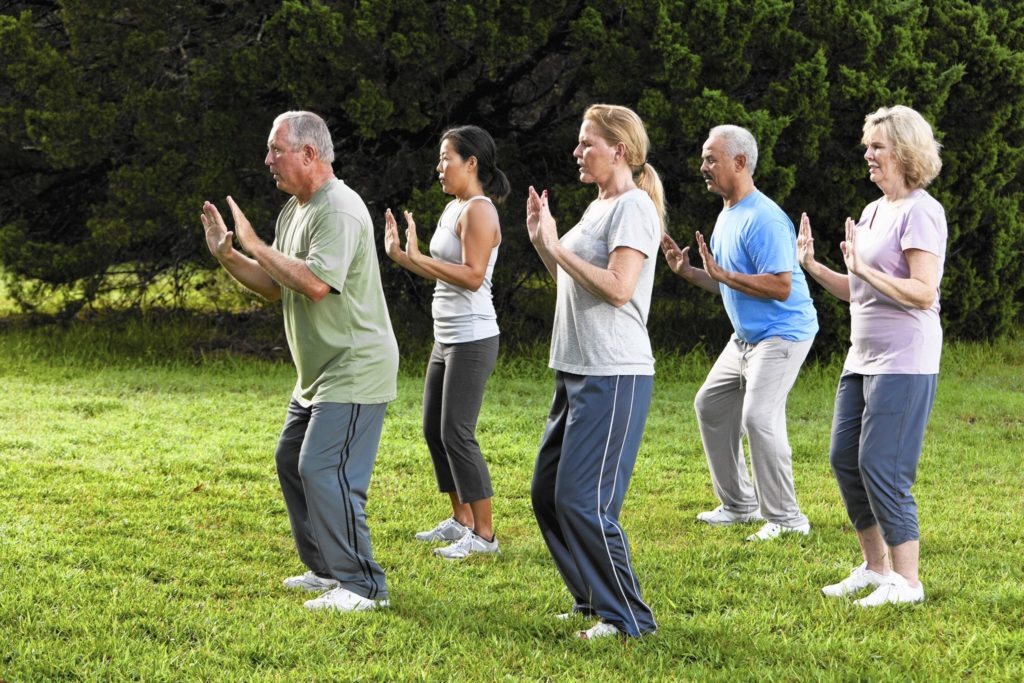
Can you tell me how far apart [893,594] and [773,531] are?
1245mm

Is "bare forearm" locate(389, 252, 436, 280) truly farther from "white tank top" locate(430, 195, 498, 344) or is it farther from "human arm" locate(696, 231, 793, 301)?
"human arm" locate(696, 231, 793, 301)

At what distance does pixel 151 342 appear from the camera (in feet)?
41.6

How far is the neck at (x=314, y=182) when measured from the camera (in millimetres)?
4691

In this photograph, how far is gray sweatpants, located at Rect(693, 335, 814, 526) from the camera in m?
5.95

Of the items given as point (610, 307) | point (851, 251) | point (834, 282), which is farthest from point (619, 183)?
point (834, 282)

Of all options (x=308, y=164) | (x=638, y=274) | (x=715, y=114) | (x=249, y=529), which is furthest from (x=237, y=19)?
(x=638, y=274)

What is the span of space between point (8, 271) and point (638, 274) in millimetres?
9601

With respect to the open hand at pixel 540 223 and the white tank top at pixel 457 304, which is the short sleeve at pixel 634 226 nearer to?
the open hand at pixel 540 223

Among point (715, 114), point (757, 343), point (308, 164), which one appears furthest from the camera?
point (715, 114)

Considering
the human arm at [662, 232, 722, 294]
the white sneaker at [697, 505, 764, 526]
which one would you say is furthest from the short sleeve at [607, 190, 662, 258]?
the white sneaker at [697, 505, 764, 526]

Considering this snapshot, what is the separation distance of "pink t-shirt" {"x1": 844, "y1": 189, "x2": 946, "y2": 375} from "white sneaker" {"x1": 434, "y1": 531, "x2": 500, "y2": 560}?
2.06 metres

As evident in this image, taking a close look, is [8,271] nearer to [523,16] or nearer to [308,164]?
[523,16]

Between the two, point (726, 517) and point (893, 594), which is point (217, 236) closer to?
point (893, 594)

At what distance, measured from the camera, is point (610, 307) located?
4.27 meters
